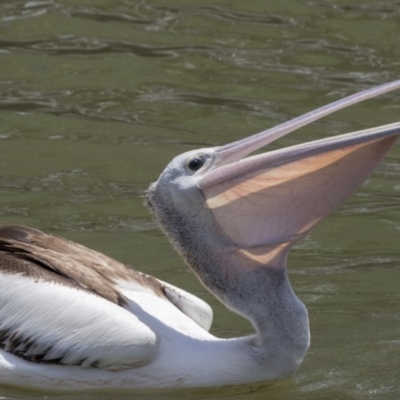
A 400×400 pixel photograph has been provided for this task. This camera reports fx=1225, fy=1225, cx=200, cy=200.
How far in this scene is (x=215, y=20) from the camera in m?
10.1

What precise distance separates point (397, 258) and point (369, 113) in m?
2.27

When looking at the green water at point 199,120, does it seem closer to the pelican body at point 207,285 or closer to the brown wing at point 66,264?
the pelican body at point 207,285

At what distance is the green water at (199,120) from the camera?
18.7ft

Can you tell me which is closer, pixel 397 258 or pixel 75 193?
pixel 397 258

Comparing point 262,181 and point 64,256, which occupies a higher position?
point 262,181

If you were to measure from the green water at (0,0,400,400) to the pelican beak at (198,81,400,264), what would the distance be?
66 cm

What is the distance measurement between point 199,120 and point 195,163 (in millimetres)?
3472

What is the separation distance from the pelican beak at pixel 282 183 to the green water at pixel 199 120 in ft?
2.18

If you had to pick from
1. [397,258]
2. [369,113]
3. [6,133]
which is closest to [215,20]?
[369,113]

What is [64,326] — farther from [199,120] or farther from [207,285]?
[199,120]

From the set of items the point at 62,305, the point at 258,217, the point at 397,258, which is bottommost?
the point at 397,258

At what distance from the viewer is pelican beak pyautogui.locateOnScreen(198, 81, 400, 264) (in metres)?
4.66

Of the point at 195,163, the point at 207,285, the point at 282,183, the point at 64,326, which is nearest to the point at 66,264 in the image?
the point at 64,326

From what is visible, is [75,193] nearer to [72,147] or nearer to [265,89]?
[72,147]
